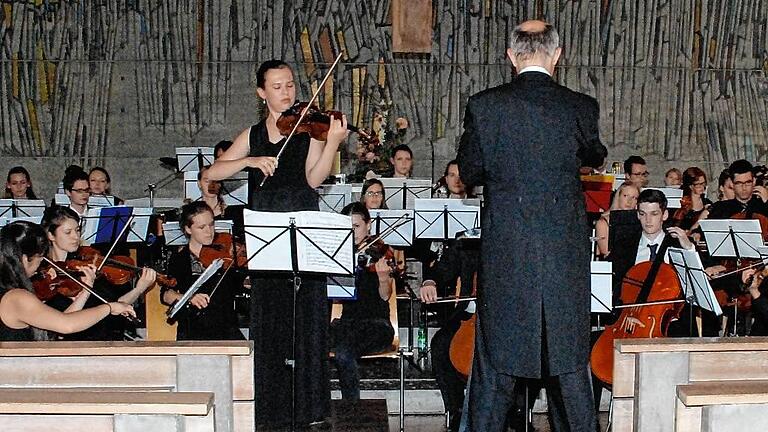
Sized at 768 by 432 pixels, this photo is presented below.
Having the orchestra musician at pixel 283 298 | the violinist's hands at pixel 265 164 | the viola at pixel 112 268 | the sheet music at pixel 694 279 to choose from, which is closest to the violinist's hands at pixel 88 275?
the viola at pixel 112 268

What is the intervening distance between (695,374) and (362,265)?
2368 millimetres

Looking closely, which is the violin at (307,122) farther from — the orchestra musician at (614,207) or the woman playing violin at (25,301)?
the orchestra musician at (614,207)

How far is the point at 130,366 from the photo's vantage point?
3713 mm

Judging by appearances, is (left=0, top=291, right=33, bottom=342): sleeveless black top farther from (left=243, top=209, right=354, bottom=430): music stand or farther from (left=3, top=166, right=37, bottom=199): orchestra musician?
(left=3, top=166, right=37, bottom=199): orchestra musician

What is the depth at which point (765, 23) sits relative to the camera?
11.1 metres

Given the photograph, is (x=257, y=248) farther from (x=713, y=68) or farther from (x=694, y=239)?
(x=713, y=68)

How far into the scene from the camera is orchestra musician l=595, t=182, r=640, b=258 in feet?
22.1

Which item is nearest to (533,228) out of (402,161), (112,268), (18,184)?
(112,268)

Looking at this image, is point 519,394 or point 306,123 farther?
point 519,394

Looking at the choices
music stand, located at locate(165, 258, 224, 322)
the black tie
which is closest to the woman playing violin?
music stand, located at locate(165, 258, 224, 322)

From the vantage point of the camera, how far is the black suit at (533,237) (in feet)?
10.9

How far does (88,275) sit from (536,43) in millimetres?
2966

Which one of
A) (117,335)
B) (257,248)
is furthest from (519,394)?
(117,335)

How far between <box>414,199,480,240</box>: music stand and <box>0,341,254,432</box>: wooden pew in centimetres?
325
